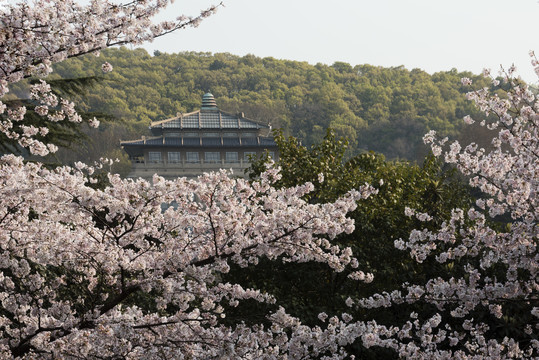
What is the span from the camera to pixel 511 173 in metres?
6.33

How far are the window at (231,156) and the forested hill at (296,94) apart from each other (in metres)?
18.0

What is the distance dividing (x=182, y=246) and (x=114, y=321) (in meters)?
0.85

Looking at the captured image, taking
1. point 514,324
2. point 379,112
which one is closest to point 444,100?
point 379,112

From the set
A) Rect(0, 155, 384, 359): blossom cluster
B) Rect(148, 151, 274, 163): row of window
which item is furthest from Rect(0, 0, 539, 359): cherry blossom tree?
Rect(148, 151, 274, 163): row of window

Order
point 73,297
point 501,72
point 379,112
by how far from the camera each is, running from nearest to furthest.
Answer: point 501,72 → point 73,297 → point 379,112

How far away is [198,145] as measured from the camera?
47.4 metres

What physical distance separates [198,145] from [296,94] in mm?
39492

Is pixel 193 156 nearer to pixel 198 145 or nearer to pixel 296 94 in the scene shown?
pixel 198 145

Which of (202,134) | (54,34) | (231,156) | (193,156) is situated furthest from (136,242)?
(231,156)

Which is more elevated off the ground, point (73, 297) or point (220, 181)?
point (220, 181)

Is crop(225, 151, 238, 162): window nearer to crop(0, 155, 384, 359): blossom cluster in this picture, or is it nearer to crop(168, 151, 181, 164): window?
crop(168, 151, 181, 164): window

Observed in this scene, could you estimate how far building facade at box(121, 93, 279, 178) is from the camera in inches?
1860

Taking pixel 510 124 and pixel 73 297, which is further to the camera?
pixel 73 297

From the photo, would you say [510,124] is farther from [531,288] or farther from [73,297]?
[73,297]
